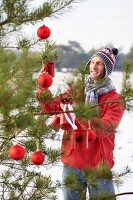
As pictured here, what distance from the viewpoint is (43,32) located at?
247 centimetres

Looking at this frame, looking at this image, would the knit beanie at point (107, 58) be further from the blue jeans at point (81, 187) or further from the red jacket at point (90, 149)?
the blue jeans at point (81, 187)

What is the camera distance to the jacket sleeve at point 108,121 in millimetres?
2326

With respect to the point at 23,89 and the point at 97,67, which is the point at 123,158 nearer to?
the point at 97,67

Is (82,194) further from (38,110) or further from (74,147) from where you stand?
(38,110)

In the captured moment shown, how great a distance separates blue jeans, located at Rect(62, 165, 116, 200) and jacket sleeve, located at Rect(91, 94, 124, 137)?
0.94ft

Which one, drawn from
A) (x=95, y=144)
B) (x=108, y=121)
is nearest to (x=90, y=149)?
(x=95, y=144)

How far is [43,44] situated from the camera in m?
2.55

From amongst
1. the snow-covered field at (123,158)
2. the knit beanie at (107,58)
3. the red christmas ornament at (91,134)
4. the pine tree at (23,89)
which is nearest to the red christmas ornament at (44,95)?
the pine tree at (23,89)

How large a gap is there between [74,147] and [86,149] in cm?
7

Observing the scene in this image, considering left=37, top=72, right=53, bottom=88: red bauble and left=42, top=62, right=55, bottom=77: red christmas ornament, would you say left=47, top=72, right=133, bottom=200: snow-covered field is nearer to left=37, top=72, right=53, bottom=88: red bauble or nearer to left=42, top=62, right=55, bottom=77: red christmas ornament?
left=42, top=62, right=55, bottom=77: red christmas ornament

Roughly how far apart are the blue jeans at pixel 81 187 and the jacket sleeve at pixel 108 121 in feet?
0.94

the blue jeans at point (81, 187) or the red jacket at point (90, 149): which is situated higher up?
the red jacket at point (90, 149)

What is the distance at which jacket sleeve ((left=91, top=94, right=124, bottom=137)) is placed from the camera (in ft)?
7.63

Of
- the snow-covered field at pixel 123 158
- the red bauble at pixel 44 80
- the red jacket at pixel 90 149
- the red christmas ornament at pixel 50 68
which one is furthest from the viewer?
the snow-covered field at pixel 123 158
